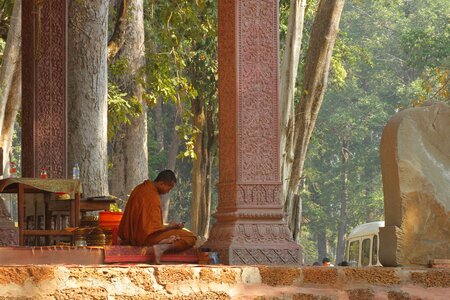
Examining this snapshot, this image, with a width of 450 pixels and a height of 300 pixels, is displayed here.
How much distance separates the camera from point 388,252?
1038 centimetres

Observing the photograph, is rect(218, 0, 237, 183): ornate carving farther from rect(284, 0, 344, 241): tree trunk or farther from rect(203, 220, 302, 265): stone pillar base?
rect(284, 0, 344, 241): tree trunk

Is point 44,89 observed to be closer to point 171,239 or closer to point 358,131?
point 171,239

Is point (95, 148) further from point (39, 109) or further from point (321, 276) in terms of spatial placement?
point (321, 276)

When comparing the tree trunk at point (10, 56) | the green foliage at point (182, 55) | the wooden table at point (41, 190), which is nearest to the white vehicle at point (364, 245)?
the green foliage at point (182, 55)

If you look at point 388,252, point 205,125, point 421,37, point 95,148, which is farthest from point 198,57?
point 388,252

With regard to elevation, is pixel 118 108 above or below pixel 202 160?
above

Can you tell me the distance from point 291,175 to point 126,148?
296cm

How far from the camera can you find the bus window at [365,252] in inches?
1074

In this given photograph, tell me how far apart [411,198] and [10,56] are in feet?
41.0

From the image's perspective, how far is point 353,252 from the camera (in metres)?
28.9

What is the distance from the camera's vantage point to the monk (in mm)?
12367

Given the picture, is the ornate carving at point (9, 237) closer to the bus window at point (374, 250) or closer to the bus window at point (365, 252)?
the bus window at point (374, 250)

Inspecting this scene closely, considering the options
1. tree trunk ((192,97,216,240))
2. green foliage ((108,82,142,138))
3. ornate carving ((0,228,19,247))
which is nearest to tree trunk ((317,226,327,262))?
tree trunk ((192,97,216,240))

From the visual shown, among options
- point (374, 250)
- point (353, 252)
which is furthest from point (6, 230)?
point (353, 252)
